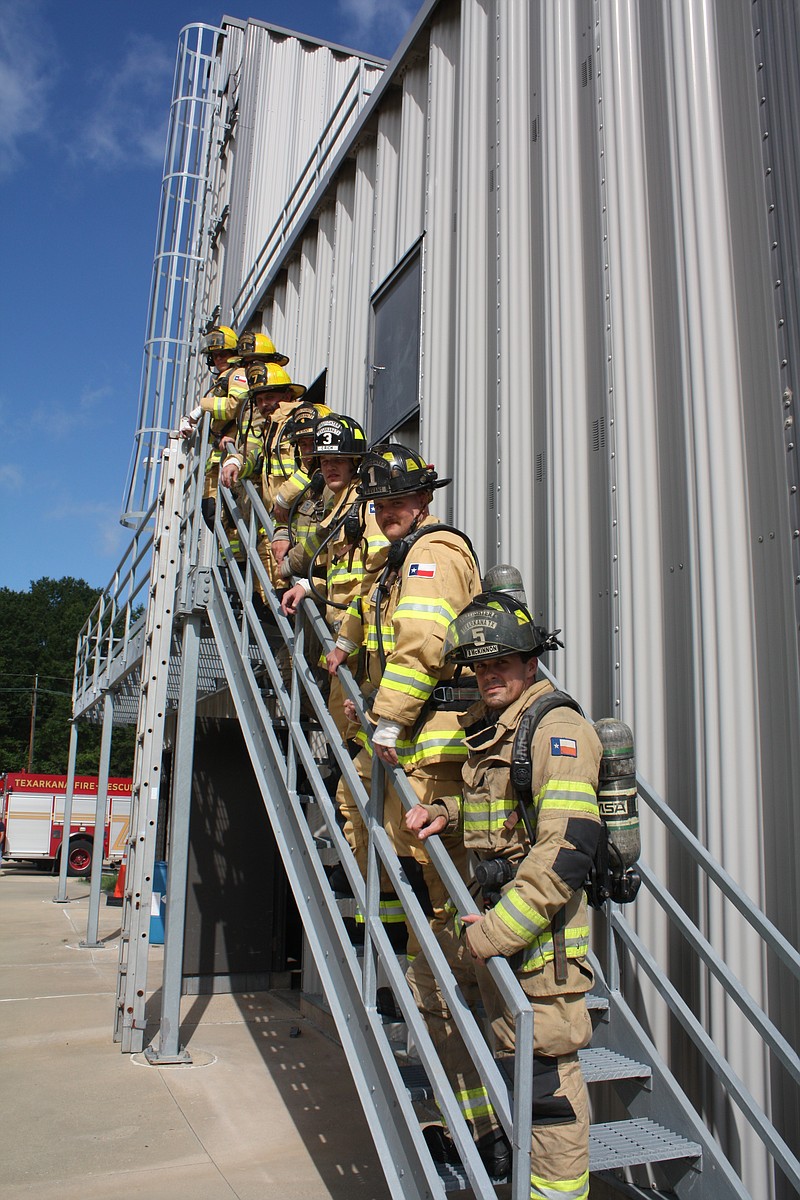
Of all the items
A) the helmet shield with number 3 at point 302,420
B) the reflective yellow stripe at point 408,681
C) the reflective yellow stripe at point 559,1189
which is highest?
the helmet shield with number 3 at point 302,420

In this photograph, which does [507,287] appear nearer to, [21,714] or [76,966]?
[76,966]

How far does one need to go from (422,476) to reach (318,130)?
16.4 metres

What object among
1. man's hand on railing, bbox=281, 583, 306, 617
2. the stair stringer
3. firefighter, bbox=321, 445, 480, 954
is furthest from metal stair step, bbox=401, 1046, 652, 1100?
man's hand on railing, bbox=281, 583, 306, 617

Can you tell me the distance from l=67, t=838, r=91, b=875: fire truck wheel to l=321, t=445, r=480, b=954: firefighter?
22683 mm

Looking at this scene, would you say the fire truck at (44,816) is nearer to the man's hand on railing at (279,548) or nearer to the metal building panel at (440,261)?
the metal building panel at (440,261)

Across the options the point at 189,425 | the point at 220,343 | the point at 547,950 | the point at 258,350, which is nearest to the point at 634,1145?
the point at 547,950

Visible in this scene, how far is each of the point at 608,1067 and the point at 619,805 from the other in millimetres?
1289

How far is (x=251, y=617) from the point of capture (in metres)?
5.42

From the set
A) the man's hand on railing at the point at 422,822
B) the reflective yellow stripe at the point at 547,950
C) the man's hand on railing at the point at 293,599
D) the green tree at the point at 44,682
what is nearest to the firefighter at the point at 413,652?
the man's hand on railing at the point at 422,822

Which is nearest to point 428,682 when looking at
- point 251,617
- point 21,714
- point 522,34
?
point 251,617

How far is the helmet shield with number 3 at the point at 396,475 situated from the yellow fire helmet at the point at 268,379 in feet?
9.02

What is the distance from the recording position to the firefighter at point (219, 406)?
23.0 ft

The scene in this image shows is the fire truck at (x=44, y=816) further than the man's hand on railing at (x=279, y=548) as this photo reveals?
Yes

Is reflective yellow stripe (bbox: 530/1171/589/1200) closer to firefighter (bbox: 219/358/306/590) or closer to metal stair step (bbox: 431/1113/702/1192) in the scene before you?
metal stair step (bbox: 431/1113/702/1192)
